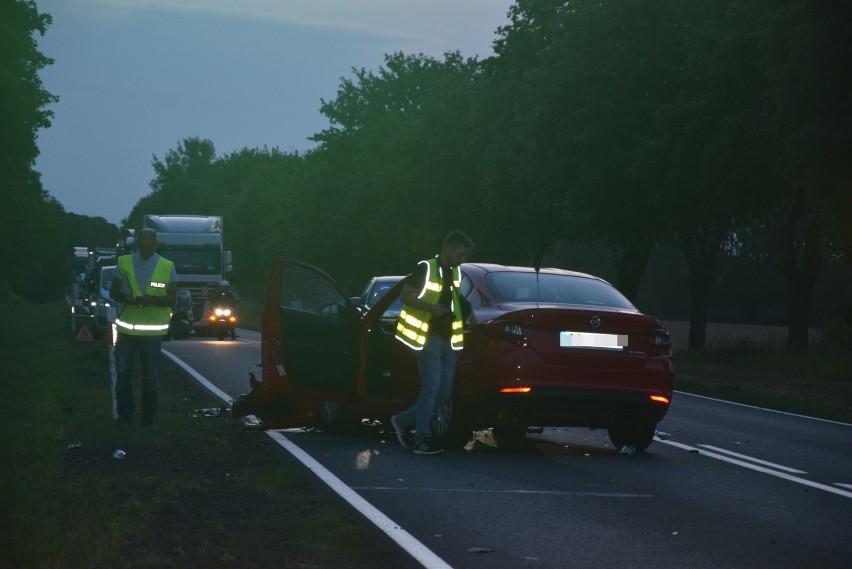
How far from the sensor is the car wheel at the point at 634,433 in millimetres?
12328

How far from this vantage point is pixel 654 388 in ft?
38.8

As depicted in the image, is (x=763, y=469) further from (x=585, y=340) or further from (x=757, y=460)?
(x=585, y=340)

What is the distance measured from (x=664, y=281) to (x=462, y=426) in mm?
74201

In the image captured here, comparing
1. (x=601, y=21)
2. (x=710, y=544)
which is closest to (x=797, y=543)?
(x=710, y=544)

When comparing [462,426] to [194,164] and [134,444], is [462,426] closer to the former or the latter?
[134,444]

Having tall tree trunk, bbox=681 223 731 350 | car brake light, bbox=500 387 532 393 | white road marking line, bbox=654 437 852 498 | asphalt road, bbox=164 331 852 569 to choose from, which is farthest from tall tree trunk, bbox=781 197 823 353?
car brake light, bbox=500 387 532 393

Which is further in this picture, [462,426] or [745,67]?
[745,67]

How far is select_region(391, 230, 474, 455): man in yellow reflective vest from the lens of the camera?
11.8 metres

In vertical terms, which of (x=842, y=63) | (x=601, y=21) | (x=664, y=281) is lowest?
(x=664, y=281)

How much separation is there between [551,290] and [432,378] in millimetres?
1414

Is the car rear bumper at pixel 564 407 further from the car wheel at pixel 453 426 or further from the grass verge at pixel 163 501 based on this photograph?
the grass verge at pixel 163 501

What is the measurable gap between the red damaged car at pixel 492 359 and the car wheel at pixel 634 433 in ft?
0.04

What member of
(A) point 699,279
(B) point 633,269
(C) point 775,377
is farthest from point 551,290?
(B) point 633,269

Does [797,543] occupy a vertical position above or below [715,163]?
below
